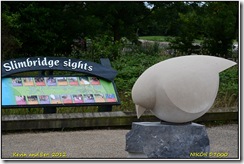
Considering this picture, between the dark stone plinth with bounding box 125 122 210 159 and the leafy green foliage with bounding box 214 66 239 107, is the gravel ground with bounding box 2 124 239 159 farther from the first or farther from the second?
the leafy green foliage with bounding box 214 66 239 107

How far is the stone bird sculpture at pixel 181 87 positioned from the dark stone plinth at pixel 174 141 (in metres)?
0.15

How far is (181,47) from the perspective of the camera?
71.1 ft

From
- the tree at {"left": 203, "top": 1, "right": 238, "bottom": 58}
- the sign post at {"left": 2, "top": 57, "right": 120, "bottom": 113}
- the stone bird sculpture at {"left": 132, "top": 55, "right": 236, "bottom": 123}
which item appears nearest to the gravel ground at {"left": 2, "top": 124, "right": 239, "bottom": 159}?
the sign post at {"left": 2, "top": 57, "right": 120, "bottom": 113}

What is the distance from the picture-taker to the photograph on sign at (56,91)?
32.1ft

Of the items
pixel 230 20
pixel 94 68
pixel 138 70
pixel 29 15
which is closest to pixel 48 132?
pixel 94 68

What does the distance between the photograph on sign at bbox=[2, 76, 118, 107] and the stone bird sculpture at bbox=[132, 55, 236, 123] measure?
12.4 feet

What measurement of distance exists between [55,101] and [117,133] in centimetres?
157

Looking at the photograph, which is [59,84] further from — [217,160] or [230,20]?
[230,20]

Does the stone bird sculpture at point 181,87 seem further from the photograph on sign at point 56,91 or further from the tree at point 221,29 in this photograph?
the tree at point 221,29

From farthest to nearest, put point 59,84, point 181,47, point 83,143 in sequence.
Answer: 1. point 181,47
2. point 59,84
3. point 83,143

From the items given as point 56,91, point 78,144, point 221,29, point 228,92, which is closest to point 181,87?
point 78,144

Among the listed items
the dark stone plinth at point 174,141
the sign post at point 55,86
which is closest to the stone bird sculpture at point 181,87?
the dark stone plinth at point 174,141

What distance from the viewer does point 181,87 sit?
6207 mm

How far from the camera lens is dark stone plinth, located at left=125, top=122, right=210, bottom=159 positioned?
6453mm
